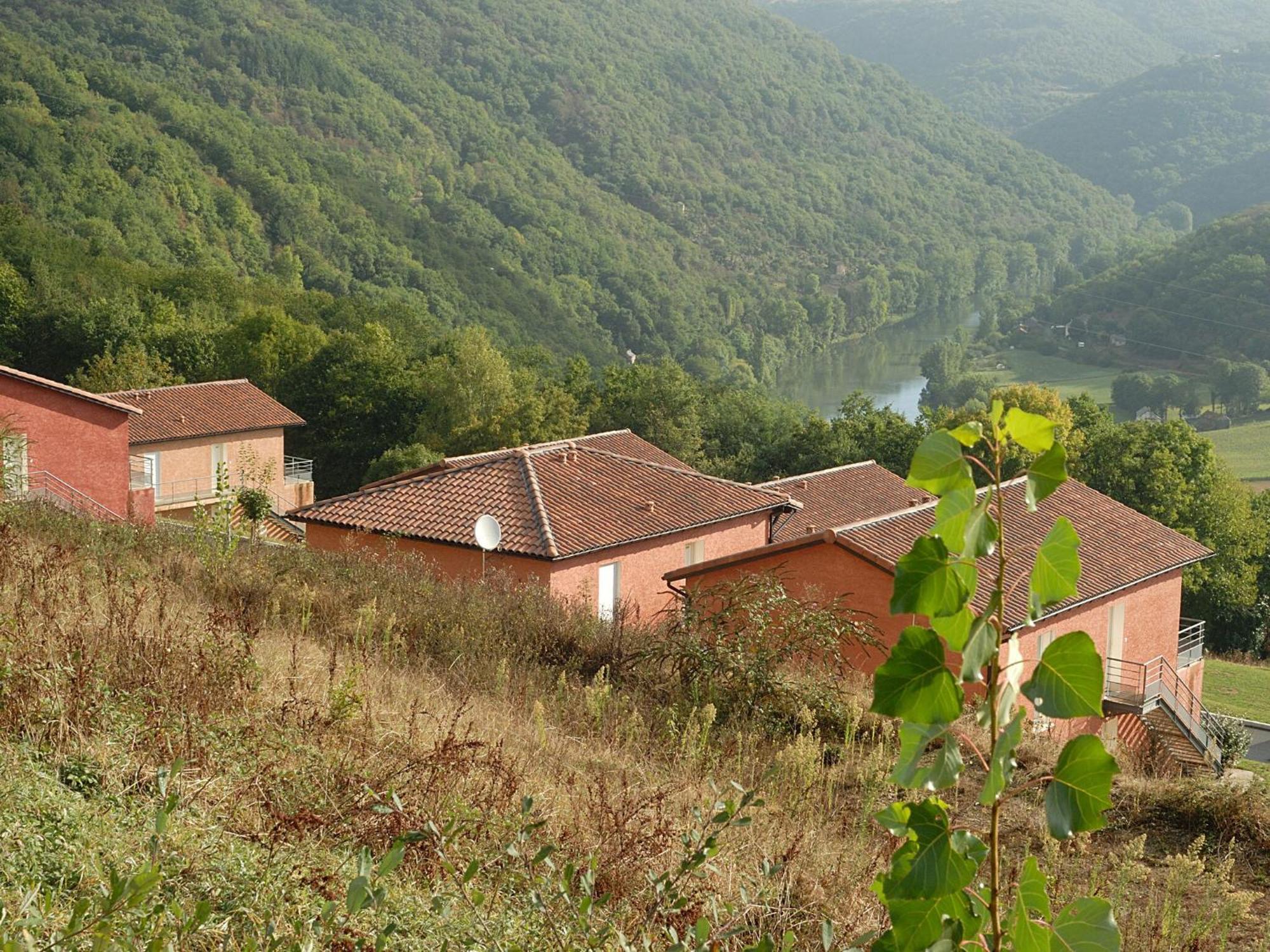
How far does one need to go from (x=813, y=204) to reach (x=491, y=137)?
47.2 metres

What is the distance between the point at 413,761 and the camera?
4.08 m

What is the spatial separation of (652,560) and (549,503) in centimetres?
195

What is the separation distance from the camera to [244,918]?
9.74 ft

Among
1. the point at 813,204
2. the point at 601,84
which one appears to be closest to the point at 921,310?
the point at 813,204

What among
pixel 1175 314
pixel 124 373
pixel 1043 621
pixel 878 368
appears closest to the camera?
pixel 1043 621

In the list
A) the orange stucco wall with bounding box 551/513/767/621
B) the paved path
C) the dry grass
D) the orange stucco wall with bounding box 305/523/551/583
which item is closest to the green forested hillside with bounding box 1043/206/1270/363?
the paved path

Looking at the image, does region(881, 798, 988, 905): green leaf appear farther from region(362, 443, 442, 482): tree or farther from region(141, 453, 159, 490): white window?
region(362, 443, 442, 482): tree

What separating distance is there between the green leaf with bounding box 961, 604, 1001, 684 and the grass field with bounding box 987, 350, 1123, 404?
98.8m

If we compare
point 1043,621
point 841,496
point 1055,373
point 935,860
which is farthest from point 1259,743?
point 1055,373

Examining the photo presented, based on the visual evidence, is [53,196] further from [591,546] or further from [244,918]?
[244,918]

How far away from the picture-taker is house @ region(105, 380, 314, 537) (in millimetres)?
34406

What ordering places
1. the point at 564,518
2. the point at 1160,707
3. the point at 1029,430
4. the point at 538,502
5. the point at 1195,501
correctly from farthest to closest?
the point at 1195,501 < the point at 1160,707 < the point at 538,502 < the point at 564,518 < the point at 1029,430

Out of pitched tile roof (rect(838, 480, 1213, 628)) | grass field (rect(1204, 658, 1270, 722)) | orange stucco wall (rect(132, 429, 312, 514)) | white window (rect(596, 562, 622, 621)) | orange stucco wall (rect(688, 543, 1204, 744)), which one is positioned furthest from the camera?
orange stucco wall (rect(132, 429, 312, 514))

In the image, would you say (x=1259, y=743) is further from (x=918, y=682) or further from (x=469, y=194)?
(x=469, y=194)
